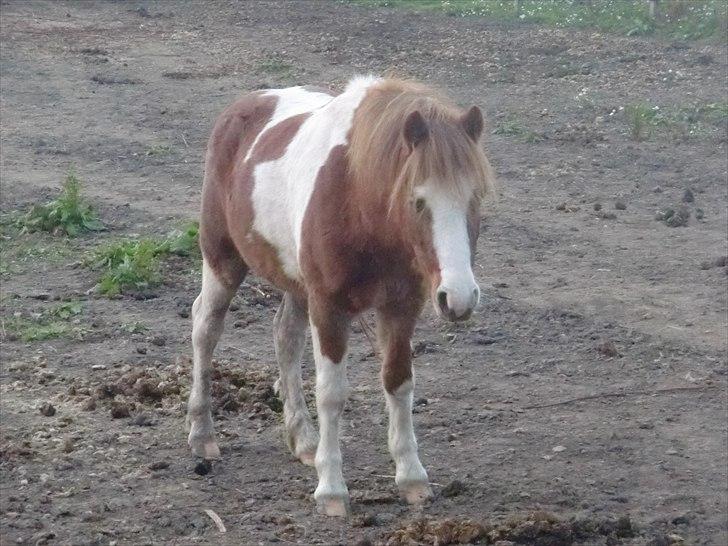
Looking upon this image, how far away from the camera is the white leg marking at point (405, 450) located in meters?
5.11

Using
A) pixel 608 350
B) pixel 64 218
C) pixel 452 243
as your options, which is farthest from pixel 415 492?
pixel 64 218

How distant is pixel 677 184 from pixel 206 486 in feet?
21.8

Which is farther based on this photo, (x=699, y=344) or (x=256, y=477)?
(x=699, y=344)

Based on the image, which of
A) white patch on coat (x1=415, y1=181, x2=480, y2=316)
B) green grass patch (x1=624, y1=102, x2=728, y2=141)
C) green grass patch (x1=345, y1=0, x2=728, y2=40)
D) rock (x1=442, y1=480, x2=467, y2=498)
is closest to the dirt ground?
rock (x1=442, y1=480, x2=467, y2=498)

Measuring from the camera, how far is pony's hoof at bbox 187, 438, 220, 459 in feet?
18.4

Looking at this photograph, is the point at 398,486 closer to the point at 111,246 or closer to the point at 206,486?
the point at 206,486

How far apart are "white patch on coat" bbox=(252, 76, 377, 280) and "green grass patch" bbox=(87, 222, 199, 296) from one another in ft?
9.43

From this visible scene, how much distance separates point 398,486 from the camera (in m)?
5.15

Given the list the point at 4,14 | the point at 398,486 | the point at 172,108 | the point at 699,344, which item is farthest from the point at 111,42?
the point at 398,486

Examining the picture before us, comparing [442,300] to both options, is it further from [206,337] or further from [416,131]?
[206,337]

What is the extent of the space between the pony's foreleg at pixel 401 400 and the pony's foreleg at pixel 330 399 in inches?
8.5

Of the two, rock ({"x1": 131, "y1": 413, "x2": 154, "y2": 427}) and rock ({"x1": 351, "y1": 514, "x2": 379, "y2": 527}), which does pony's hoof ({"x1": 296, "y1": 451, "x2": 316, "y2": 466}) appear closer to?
rock ({"x1": 351, "y1": 514, "x2": 379, "y2": 527})

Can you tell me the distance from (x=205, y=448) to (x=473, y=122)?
2107mm

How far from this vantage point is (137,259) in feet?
26.8
